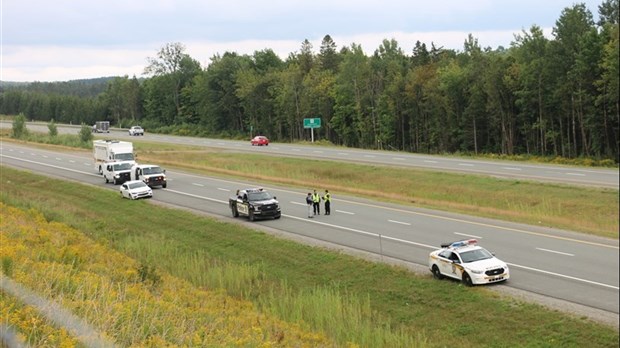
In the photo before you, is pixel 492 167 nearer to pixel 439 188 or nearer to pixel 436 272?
pixel 439 188

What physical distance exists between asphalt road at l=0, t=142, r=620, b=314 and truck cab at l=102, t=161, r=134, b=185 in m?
5.93

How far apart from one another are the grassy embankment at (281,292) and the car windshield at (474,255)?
1029 mm

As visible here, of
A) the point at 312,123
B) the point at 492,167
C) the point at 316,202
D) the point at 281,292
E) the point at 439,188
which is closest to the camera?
the point at 281,292

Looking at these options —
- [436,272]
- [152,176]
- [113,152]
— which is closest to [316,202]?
[436,272]

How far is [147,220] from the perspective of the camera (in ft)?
114

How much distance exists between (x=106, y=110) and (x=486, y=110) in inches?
5175

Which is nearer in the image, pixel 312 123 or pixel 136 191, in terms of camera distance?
pixel 136 191

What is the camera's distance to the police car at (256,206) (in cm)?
3259

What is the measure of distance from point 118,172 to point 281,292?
32160 millimetres

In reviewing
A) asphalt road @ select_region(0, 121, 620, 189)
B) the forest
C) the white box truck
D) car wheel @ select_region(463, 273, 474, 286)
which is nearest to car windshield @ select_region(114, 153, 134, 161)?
the white box truck

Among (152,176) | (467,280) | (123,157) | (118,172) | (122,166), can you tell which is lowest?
(467,280)

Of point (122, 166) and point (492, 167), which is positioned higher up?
point (122, 166)

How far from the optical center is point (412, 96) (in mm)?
81938

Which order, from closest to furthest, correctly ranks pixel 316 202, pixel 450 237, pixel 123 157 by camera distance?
pixel 450 237
pixel 316 202
pixel 123 157
